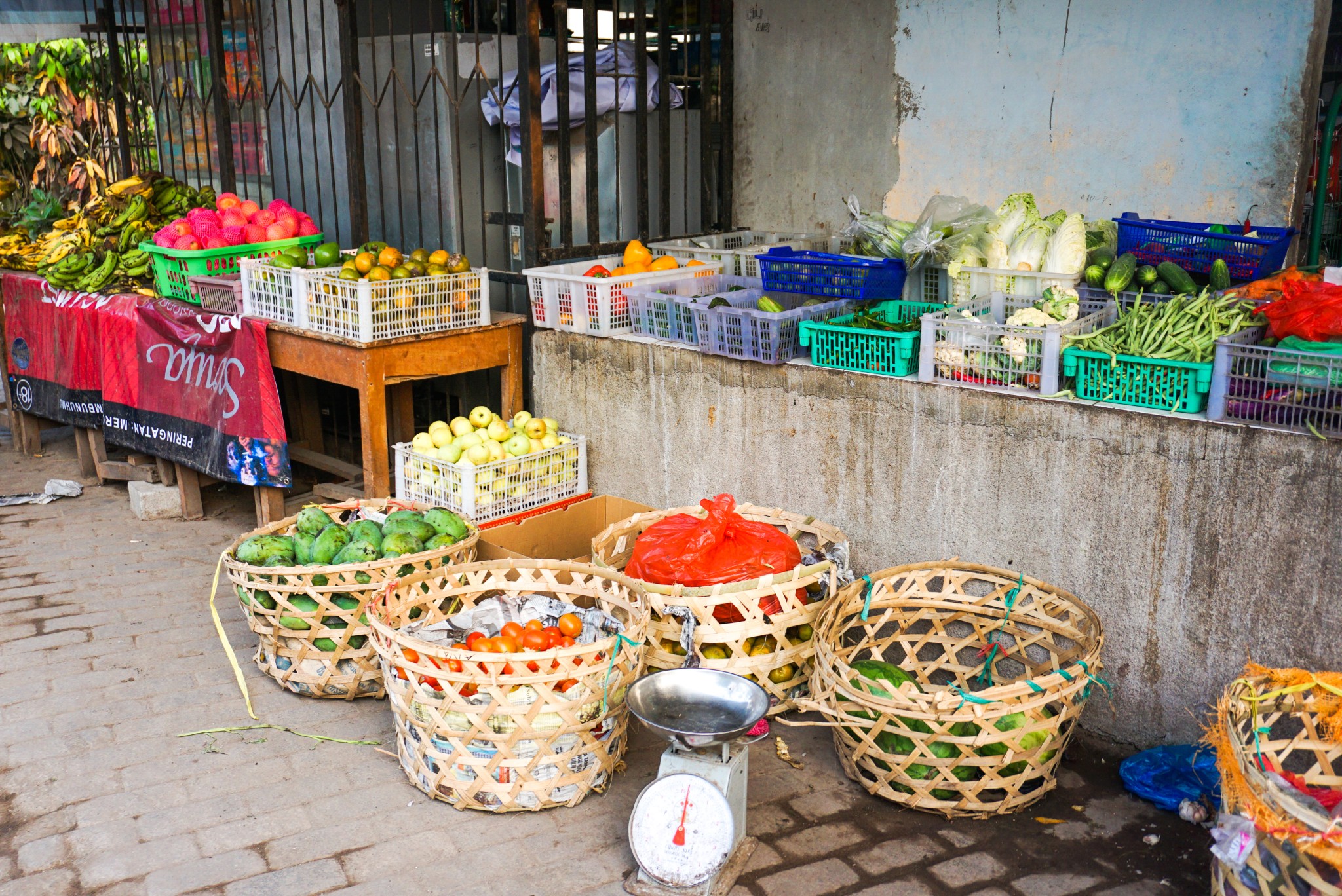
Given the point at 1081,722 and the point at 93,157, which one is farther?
the point at 93,157

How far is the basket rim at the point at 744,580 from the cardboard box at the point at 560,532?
0.13 metres

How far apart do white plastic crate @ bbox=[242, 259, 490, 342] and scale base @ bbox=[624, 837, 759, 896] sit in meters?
2.86

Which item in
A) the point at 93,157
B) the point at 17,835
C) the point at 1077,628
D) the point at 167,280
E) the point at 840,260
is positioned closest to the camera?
the point at 17,835

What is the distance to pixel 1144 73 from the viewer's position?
4.53m

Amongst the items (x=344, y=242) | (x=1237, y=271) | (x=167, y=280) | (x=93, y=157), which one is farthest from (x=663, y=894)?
(x=93, y=157)

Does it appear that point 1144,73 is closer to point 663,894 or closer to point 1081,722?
point 1081,722

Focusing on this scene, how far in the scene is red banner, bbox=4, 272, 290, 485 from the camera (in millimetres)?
5582

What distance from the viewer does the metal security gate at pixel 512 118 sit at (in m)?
5.44

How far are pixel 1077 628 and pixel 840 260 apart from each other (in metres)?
1.73

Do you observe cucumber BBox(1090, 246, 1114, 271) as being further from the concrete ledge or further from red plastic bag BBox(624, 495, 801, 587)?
the concrete ledge

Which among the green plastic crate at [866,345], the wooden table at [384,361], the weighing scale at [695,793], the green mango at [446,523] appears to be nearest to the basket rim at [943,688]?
the weighing scale at [695,793]

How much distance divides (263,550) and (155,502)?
2553 mm

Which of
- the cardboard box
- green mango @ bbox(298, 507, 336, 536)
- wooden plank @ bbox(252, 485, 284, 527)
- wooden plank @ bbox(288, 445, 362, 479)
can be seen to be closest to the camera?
green mango @ bbox(298, 507, 336, 536)

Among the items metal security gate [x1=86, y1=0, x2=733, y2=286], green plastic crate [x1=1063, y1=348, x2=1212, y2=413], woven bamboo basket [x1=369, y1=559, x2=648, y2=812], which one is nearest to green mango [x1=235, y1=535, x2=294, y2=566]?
woven bamboo basket [x1=369, y1=559, x2=648, y2=812]
